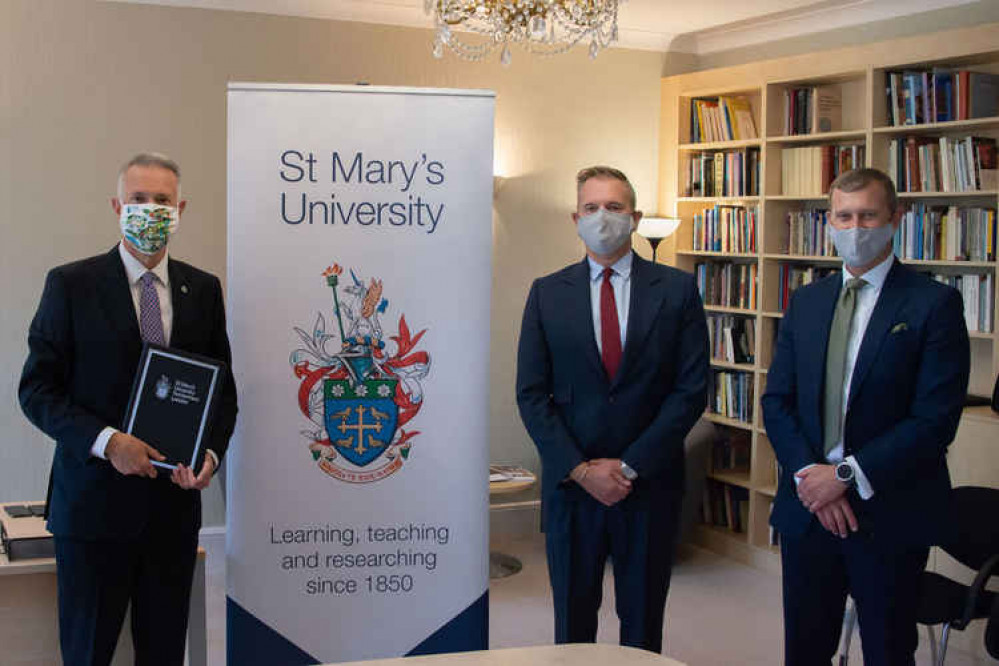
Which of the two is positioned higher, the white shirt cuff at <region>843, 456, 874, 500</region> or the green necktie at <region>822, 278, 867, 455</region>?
the green necktie at <region>822, 278, 867, 455</region>

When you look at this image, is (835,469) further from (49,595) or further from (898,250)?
(898,250)

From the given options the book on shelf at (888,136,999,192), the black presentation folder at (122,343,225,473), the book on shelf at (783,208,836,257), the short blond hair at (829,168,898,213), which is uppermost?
the book on shelf at (888,136,999,192)

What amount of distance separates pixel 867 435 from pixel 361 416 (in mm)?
1403

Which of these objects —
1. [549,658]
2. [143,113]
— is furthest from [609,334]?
[143,113]

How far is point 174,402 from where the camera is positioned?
2711 millimetres

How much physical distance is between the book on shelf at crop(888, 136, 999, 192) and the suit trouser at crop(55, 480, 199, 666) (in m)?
3.73

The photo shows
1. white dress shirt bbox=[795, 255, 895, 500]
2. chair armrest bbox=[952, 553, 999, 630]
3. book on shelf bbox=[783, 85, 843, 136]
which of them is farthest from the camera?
book on shelf bbox=[783, 85, 843, 136]

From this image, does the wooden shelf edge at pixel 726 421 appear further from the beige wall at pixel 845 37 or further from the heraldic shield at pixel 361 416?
the heraldic shield at pixel 361 416

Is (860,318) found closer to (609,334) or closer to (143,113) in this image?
(609,334)

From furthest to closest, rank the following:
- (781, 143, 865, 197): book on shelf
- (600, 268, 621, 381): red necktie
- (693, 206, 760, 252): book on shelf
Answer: (693, 206, 760, 252): book on shelf
(781, 143, 865, 197): book on shelf
(600, 268, 621, 381): red necktie

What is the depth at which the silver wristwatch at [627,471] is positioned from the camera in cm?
292

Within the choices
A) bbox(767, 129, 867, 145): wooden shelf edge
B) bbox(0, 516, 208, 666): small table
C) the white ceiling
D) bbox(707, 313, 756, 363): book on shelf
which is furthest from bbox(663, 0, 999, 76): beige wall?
bbox(0, 516, 208, 666): small table

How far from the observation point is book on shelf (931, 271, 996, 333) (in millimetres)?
4758

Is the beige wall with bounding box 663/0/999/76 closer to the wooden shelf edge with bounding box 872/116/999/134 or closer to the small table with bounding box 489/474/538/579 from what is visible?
the wooden shelf edge with bounding box 872/116/999/134
